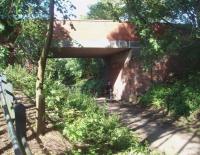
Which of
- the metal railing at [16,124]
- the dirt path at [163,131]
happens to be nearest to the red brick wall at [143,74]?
the dirt path at [163,131]

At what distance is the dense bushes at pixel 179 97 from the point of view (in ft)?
49.7

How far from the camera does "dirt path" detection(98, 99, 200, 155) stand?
402 inches

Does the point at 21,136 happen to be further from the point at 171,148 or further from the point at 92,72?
the point at 92,72

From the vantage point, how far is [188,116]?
14750 mm

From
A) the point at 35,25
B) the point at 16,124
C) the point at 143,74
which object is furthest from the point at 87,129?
the point at 143,74

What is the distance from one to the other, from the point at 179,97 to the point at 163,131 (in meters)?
3.78

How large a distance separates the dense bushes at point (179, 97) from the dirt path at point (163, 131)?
504mm

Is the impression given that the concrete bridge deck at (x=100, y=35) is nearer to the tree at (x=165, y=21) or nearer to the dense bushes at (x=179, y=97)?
the dense bushes at (x=179, y=97)

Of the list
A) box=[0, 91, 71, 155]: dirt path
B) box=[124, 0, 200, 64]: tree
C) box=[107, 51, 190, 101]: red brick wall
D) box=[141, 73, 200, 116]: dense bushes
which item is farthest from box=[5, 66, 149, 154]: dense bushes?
box=[107, 51, 190, 101]: red brick wall

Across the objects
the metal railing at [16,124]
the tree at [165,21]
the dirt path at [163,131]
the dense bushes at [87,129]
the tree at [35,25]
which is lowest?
the dirt path at [163,131]

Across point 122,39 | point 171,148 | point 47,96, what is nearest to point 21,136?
point 171,148

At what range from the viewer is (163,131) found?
12.7m

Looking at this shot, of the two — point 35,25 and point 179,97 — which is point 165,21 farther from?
point 35,25

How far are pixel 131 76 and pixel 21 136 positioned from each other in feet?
66.3
